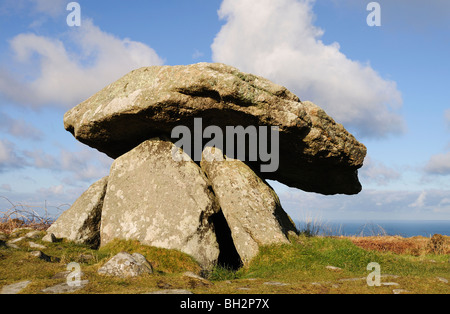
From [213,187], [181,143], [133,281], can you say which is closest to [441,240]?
[213,187]

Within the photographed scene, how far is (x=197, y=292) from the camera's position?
6.63m

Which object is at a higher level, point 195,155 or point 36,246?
point 195,155

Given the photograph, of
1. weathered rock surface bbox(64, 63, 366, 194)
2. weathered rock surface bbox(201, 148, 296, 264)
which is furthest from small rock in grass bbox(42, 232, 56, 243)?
weathered rock surface bbox(201, 148, 296, 264)

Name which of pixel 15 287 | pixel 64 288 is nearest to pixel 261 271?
pixel 64 288

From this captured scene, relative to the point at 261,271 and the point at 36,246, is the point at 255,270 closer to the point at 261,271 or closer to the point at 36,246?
the point at 261,271

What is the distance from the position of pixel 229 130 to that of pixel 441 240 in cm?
1186

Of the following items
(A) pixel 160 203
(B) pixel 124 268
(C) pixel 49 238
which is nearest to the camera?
(B) pixel 124 268

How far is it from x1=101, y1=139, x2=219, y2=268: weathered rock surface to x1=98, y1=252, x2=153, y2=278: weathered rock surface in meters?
2.92

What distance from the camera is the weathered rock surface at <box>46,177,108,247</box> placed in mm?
12672

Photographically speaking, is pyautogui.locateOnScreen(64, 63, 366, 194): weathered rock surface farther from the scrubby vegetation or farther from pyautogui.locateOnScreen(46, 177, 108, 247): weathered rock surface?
the scrubby vegetation

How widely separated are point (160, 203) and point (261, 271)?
372 cm

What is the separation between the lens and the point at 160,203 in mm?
11672

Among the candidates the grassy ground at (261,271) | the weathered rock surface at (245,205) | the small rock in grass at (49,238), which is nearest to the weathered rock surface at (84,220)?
the small rock in grass at (49,238)
